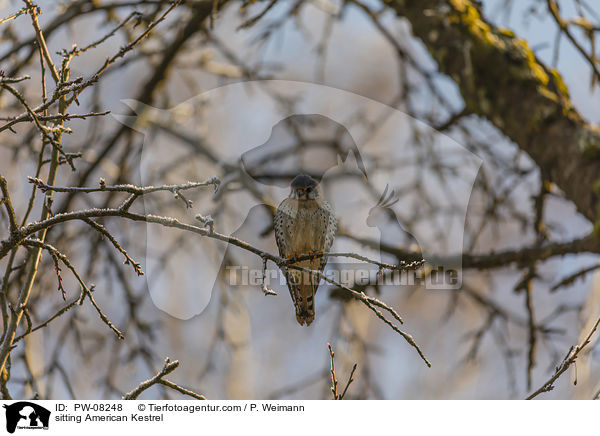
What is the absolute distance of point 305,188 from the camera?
6.06 feet

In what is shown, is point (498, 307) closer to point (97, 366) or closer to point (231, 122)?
point (231, 122)

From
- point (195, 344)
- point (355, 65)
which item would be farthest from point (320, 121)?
point (195, 344)

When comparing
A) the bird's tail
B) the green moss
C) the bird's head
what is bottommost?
the bird's tail

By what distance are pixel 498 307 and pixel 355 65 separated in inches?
113

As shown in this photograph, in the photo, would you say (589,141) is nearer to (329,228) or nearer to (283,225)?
(329,228)

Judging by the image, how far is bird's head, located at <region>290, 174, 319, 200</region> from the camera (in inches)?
72.6
